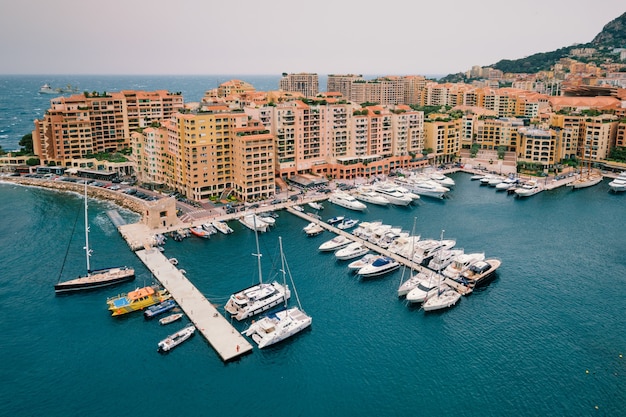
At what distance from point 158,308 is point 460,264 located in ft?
124

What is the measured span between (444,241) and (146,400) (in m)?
46.2

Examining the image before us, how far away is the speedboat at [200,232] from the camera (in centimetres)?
7700

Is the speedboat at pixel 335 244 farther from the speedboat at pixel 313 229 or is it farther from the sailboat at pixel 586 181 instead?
the sailboat at pixel 586 181

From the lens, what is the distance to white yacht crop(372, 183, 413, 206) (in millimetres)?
94438

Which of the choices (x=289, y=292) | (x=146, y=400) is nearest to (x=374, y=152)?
(x=289, y=292)

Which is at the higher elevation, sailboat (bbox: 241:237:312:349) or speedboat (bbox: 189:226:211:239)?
speedboat (bbox: 189:226:211:239)

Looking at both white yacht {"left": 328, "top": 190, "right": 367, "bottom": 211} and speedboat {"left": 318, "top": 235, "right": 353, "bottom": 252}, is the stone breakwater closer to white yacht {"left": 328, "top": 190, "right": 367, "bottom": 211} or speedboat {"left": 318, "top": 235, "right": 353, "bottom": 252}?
speedboat {"left": 318, "top": 235, "right": 353, "bottom": 252}

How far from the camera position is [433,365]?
47.0m

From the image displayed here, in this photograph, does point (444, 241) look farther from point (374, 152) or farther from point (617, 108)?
point (617, 108)

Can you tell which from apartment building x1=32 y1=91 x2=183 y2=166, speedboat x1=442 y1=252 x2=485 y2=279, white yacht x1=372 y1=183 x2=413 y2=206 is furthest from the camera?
apartment building x1=32 y1=91 x2=183 y2=166

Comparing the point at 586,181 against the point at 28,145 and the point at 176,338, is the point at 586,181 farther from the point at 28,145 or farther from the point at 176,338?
the point at 28,145

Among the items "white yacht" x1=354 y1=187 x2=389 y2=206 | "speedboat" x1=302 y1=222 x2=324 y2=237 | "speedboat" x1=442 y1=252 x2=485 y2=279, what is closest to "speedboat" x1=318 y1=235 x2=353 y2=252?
"speedboat" x1=302 y1=222 x2=324 y2=237

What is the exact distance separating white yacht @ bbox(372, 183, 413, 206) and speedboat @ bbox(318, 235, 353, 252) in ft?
75.6

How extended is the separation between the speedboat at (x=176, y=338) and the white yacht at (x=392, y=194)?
5323cm
